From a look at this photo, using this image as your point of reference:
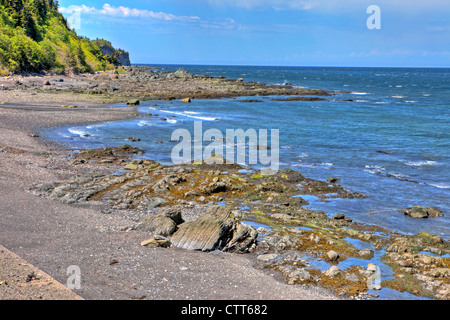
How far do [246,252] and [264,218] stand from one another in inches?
132

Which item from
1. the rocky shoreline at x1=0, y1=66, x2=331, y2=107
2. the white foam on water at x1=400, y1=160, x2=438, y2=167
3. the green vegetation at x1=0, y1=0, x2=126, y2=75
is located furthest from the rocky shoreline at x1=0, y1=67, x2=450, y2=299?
the green vegetation at x1=0, y1=0, x2=126, y2=75

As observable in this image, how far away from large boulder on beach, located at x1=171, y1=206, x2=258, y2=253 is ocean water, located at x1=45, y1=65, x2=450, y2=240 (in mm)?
6226

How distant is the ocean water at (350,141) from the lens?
20156mm

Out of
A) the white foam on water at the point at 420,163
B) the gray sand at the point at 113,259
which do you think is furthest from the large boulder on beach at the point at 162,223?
the white foam on water at the point at 420,163

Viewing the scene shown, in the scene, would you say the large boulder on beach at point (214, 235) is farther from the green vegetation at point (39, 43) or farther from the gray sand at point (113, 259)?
the green vegetation at point (39, 43)

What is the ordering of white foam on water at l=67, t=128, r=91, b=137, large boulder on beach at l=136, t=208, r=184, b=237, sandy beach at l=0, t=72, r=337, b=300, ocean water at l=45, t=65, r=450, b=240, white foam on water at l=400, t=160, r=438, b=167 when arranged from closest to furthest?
sandy beach at l=0, t=72, r=337, b=300
large boulder on beach at l=136, t=208, r=184, b=237
ocean water at l=45, t=65, r=450, b=240
white foam on water at l=400, t=160, r=438, b=167
white foam on water at l=67, t=128, r=91, b=137

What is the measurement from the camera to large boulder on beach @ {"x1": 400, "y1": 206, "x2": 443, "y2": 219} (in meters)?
18.2

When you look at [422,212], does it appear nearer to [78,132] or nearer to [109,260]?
[109,260]

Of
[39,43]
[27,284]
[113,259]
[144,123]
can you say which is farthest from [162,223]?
[39,43]

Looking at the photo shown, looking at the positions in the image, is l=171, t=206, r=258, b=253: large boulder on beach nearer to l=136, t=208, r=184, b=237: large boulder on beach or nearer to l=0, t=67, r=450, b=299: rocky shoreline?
l=0, t=67, r=450, b=299: rocky shoreline

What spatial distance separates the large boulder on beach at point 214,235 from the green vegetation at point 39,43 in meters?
79.4

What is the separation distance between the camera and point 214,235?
46.6 feet

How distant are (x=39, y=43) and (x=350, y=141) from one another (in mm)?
93977

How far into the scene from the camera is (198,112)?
56.5 meters
